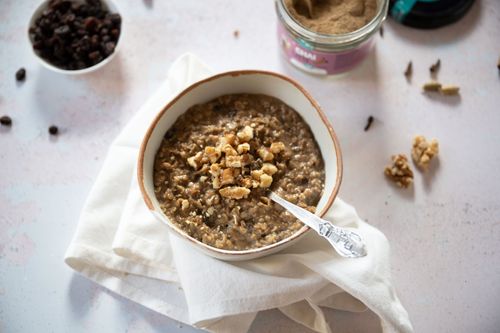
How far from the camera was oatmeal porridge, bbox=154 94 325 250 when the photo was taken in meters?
1.28

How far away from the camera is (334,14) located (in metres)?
1.56

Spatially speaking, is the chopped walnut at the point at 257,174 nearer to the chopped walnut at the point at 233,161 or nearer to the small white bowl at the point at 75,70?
the chopped walnut at the point at 233,161

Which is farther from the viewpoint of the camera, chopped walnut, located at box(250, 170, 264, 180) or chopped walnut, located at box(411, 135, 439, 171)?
chopped walnut, located at box(411, 135, 439, 171)

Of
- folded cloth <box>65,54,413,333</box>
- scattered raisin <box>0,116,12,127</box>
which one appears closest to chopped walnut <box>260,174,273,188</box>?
folded cloth <box>65,54,413,333</box>

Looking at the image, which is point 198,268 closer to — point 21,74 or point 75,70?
point 75,70

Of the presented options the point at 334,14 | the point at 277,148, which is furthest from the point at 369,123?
the point at 277,148

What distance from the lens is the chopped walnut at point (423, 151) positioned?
1589 millimetres

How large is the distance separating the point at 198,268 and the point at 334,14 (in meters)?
0.83

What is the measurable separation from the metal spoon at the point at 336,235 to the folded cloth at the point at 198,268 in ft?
0.39

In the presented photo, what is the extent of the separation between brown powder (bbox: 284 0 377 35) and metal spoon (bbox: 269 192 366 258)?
578 mm

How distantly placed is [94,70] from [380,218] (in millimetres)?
1003

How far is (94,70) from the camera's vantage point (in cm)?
170

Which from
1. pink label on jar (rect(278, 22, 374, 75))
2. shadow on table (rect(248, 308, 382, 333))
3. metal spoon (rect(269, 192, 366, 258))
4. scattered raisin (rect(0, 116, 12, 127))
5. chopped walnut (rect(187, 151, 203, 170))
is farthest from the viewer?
scattered raisin (rect(0, 116, 12, 127))

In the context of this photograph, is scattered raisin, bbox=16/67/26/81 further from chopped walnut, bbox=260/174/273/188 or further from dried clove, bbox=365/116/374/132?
dried clove, bbox=365/116/374/132
